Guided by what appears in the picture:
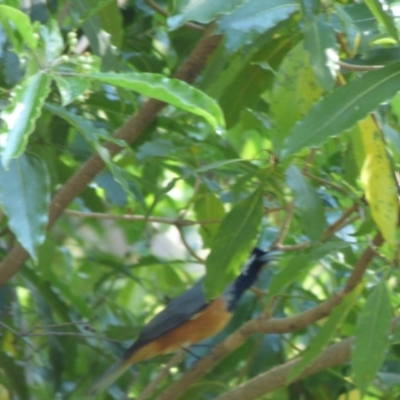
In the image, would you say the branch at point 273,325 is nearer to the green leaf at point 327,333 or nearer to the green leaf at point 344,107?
the green leaf at point 327,333

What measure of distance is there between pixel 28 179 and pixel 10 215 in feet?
0.24

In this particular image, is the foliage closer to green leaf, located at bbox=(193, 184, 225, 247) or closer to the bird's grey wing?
green leaf, located at bbox=(193, 184, 225, 247)

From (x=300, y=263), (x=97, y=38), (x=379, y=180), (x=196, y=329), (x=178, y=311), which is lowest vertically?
(x=196, y=329)

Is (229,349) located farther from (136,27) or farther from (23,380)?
(136,27)

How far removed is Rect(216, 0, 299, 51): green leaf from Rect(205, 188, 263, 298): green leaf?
1.21 feet

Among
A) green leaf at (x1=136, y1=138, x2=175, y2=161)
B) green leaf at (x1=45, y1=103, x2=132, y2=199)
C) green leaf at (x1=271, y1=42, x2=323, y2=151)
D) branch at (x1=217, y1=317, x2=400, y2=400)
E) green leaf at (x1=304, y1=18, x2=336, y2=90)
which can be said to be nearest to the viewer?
green leaf at (x1=45, y1=103, x2=132, y2=199)

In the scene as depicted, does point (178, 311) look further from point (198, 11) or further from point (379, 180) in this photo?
point (198, 11)

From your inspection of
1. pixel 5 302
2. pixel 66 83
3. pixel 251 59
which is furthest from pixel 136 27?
pixel 66 83

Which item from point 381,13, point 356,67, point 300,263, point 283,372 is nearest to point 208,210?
point 283,372

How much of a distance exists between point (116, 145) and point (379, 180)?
1.74 feet

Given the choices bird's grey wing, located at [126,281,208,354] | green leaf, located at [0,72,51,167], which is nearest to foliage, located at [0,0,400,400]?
green leaf, located at [0,72,51,167]

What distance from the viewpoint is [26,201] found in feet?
3.46

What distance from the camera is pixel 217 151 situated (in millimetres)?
1989

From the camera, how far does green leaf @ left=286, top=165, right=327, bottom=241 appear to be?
1.48 metres
